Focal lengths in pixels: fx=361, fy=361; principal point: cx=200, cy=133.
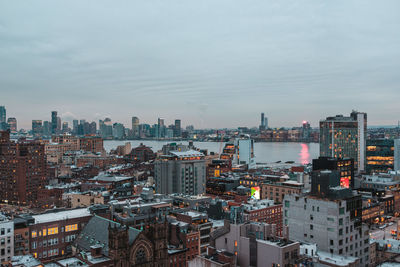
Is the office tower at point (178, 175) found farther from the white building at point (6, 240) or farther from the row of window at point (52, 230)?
the white building at point (6, 240)

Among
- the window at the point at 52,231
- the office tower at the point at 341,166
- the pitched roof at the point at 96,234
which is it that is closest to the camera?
the pitched roof at the point at 96,234

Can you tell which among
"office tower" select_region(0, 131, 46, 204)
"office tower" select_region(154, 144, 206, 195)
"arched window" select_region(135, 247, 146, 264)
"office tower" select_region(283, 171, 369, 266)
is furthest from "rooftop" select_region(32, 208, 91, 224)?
"office tower" select_region(0, 131, 46, 204)

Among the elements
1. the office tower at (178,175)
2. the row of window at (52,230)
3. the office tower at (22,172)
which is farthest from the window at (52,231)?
the office tower at (22,172)

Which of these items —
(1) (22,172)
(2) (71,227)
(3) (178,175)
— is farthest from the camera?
(1) (22,172)

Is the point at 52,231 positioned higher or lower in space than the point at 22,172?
lower

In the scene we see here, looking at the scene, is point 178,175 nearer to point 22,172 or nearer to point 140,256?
point 22,172

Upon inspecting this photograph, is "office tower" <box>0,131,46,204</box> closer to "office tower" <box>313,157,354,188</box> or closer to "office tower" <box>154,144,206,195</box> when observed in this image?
"office tower" <box>154,144,206,195</box>

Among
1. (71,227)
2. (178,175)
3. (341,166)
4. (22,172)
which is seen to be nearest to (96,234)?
(71,227)
